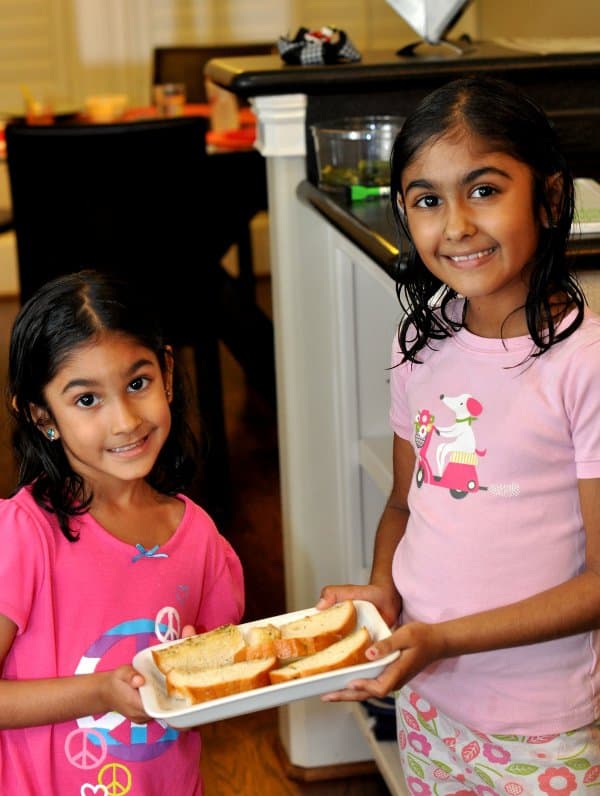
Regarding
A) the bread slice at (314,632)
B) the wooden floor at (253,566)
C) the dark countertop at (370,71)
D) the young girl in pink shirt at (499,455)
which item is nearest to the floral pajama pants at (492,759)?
the young girl in pink shirt at (499,455)

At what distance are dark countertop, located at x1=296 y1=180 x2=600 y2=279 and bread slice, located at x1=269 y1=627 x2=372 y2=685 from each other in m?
0.45

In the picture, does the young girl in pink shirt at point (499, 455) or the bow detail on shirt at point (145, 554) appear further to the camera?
the bow detail on shirt at point (145, 554)

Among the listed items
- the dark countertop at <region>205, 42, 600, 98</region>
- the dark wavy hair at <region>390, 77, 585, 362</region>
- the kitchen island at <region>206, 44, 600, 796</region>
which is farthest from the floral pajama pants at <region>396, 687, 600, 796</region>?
the dark countertop at <region>205, 42, 600, 98</region>

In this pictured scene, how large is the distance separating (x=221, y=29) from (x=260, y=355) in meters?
2.93

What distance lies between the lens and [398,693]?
4.89 feet

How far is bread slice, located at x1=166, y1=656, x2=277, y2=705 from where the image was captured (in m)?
1.23

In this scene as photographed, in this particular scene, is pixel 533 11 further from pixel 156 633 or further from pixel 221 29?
pixel 156 633

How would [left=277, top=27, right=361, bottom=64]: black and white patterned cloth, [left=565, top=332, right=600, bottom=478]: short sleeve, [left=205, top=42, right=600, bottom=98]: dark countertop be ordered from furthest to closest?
[left=277, top=27, right=361, bottom=64]: black and white patterned cloth < [left=205, top=42, right=600, bottom=98]: dark countertop < [left=565, top=332, right=600, bottom=478]: short sleeve

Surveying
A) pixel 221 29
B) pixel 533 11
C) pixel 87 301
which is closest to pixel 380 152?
pixel 87 301

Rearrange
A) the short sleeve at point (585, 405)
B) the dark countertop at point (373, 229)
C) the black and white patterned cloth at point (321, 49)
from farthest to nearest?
the black and white patterned cloth at point (321, 49) → the dark countertop at point (373, 229) → the short sleeve at point (585, 405)

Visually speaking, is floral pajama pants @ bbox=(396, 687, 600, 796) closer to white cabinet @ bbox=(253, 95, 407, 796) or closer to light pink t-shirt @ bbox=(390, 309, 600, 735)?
light pink t-shirt @ bbox=(390, 309, 600, 735)

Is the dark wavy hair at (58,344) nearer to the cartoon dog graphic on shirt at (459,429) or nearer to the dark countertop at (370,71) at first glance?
the cartoon dog graphic on shirt at (459,429)

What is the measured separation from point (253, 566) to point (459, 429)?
6.86 ft

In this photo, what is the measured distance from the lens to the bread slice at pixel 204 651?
1267mm
